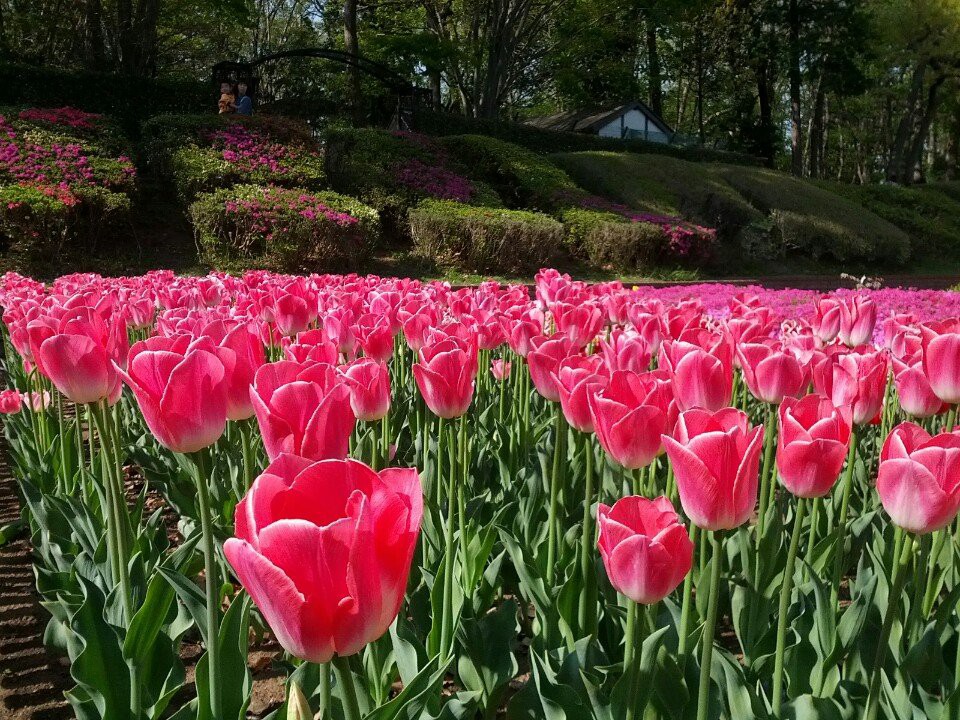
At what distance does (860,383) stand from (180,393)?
141 centimetres

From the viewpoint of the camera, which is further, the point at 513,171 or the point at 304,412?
the point at 513,171

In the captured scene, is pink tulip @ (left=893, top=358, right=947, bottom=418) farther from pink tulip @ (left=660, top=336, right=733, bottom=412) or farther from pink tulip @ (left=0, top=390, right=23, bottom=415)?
pink tulip @ (left=0, top=390, right=23, bottom=415)

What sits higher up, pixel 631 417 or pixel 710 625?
pixel 631 417

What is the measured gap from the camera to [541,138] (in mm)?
25359

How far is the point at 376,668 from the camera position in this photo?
1712 millimetres

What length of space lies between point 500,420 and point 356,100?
1837 centimetres

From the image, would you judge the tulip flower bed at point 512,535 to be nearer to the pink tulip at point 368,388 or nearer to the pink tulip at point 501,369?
the pink tulip at point 368,388

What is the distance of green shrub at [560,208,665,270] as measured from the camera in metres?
15.4

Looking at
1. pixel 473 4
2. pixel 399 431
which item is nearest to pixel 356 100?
pixel 473 4

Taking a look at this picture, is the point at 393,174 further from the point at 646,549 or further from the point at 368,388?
the point at 646,549

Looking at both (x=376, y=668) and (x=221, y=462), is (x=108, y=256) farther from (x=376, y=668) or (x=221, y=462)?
(x=376, y=668)

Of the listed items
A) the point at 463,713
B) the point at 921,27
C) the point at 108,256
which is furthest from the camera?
the point at 921,27

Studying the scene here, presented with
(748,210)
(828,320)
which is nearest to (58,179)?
(828,320)

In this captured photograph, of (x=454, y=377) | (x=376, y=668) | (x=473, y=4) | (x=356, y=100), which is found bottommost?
(x=376, y=668)
